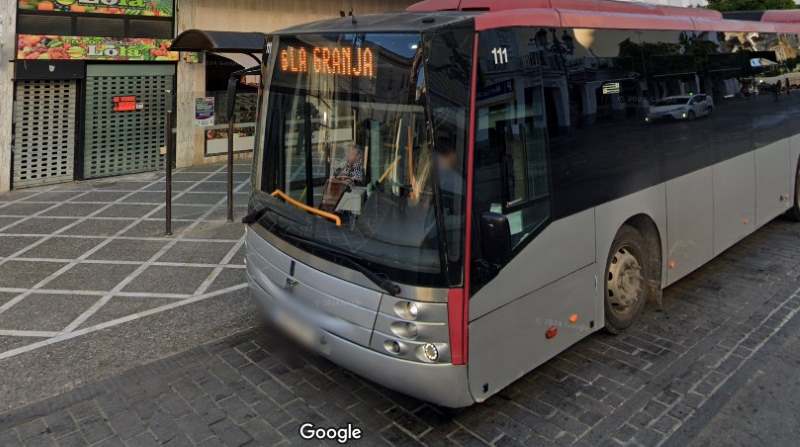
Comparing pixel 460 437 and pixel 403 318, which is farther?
pixel 460 437

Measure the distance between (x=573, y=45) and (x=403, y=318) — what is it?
2.51 m

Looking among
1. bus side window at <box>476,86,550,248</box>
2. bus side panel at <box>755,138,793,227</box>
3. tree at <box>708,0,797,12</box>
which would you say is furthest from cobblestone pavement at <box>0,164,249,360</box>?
tree at <box>708,0,797,12</box>

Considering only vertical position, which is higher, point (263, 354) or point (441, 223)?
point (441, 223)

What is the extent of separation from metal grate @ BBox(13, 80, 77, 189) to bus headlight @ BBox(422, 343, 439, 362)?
11.7 metres

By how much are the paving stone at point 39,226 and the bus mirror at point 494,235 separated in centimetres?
791

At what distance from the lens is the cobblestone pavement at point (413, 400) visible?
3752 mm

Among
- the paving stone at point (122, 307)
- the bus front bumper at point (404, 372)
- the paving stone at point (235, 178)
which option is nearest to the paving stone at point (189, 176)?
the paving stone at point (235, 178)

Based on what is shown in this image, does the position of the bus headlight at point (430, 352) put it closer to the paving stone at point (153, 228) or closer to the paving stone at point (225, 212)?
the paving stone at point (153, 228)

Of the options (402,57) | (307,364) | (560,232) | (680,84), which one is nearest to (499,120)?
(402,57)

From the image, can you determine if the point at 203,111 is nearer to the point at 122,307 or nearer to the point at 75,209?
the point at 75,209

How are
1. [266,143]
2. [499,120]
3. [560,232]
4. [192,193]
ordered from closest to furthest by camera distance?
1. [499,120]
2. [560,232]
3. [266,143]
4. [192,193]

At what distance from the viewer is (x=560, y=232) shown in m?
4.11

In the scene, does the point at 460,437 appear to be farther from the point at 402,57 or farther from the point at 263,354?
the point at 402,57

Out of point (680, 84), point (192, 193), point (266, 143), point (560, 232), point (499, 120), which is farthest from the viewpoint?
point (192, 193)
